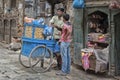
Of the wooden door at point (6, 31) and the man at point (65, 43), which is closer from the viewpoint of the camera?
the man at point (65, 43)

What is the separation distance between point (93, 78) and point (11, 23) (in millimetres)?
9704

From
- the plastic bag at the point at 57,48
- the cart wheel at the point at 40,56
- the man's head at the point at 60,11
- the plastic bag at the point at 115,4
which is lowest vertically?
the cart wheel at the point at 40,56

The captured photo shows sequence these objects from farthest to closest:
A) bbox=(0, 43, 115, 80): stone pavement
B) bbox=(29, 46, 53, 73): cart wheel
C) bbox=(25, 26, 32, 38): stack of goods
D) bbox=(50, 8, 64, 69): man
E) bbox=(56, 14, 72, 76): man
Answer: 1. bbox=(25, 26, 32, 38): stack of goods
2. bbox=(50, 8, 64, 69): man
3. bbox=(29, 46, 53, 73): cart wheel
4. bbox=(56, 14, 72, 76): man
5. bbox=(0, 43, 115, 80): stone pavement

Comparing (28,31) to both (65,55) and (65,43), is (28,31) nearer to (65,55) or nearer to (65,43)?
→ (65,43)

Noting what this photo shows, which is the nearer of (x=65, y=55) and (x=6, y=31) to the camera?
(x=65, y=55)

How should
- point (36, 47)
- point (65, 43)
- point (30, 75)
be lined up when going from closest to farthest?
1. point (30, 75)
2. point (65, 43)
3. point (36, 47)

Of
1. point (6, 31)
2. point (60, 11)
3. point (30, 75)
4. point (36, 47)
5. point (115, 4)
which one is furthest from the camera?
point (6, 31)

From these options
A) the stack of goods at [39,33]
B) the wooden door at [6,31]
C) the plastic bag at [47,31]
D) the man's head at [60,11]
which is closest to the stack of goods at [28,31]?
the stack of goods at [39,33]

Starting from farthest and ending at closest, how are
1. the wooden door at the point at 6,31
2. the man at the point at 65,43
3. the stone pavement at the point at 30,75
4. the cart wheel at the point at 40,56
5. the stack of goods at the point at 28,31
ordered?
1. the wooden door at the point at 6,31
2. the stack of goods at the point at 28,31
3. the cart wheel at the point at 40,56
4. the man at the point at 65,43
5. the stone pavement at the point at 30,75

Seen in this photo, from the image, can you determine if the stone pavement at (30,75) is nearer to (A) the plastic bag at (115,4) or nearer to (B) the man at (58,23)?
(B) the man at (58,23)

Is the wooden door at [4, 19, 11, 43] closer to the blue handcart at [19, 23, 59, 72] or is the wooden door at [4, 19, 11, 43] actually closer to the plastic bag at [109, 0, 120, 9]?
the blue handcart at [19, 23, 59, 72]

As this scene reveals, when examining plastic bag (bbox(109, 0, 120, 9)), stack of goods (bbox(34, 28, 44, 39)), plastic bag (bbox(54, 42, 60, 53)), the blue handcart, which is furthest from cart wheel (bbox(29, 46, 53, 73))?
plastic bag (bbox(109, 0, 120, 9))

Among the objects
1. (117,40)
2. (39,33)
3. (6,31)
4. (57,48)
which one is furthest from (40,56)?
(6,31)

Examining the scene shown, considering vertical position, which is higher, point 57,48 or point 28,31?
point 28,31
